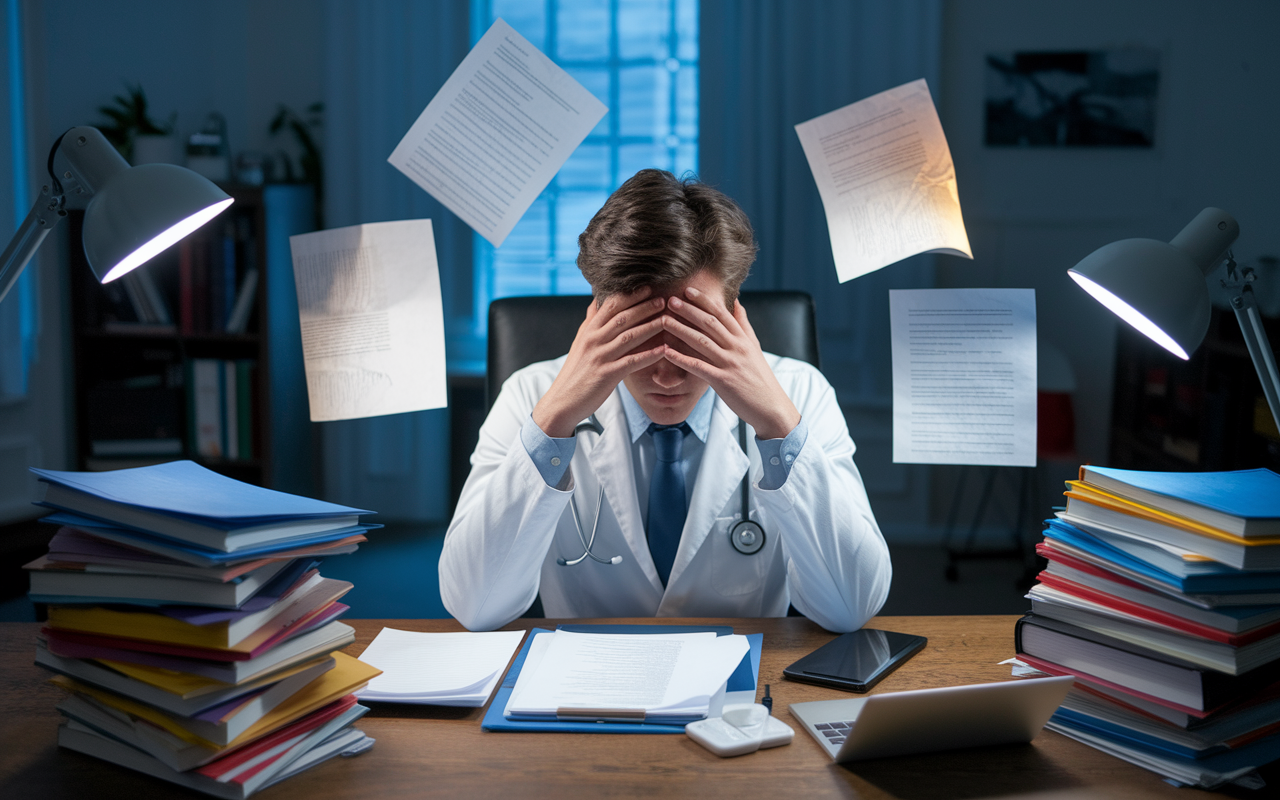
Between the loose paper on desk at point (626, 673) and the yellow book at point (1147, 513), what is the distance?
38cm

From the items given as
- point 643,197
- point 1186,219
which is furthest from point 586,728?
point 1186,219

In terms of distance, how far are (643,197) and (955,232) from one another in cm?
46

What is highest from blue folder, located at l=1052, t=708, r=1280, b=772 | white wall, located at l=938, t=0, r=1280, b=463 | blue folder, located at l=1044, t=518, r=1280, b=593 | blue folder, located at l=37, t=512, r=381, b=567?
white wall, located at l=938, t=0, r=1280, b=463

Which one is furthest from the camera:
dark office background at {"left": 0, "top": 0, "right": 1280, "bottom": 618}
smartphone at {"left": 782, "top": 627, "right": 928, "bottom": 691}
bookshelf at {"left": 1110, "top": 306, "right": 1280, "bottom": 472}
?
dark office background at {"left": 0, "top": 0, "right": 1280, "bottom": 618}

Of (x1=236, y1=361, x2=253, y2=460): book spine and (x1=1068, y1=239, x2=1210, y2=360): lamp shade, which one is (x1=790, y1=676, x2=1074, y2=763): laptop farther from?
(x1=236, y1=361, x2=253, y2=460): book spine

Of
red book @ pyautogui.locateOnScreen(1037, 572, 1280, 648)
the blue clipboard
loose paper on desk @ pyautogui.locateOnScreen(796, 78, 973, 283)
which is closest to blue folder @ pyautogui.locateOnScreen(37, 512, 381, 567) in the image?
the blue clipboard

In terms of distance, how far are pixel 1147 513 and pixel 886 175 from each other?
0.64 meters

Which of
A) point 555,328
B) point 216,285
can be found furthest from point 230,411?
point 555,328

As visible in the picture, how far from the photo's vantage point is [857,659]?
99cm

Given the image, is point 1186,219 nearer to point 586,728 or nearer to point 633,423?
point 633,423

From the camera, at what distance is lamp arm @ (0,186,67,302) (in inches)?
33.8

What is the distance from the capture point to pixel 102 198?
84 cm

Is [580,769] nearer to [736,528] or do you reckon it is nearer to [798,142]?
[736,528]

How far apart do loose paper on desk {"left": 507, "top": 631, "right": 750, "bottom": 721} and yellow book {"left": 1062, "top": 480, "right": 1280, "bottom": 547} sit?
15.1 inches
